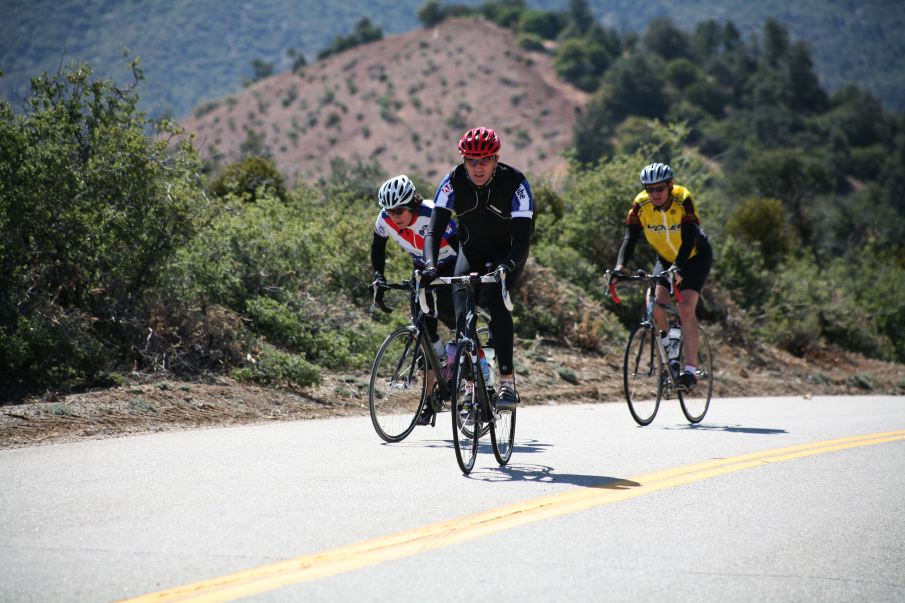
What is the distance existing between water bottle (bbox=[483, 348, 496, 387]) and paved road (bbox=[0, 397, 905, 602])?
0.64 meters

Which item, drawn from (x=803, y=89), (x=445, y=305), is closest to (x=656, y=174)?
(x=445, y=305)

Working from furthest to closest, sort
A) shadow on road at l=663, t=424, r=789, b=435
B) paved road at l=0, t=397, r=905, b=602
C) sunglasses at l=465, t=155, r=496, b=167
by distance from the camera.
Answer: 1. shadow on road at l=663, t=424, r=789, b=435
2. sunglasses at l=465, t=155, r=496, b=167
3. paved road at l=0, t=397, r=905, b=602

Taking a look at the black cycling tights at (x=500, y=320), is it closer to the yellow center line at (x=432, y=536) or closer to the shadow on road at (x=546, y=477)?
the shadow on road at (x=546, y=477)

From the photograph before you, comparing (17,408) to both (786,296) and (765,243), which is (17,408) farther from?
(765,243)

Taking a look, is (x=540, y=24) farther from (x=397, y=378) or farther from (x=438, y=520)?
(x=438, y=520)

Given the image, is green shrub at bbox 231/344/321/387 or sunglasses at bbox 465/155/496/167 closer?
→ sunglasses at bbox 465/155/496/167

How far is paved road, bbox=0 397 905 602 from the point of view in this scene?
4.60 metres

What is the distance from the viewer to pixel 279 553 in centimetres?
492

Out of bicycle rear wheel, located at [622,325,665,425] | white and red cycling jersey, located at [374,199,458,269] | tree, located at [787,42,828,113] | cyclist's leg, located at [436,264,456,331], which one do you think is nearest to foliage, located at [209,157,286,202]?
bicycle rear wheel, located at [622,325,665,425]

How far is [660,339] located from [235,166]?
14.9 m

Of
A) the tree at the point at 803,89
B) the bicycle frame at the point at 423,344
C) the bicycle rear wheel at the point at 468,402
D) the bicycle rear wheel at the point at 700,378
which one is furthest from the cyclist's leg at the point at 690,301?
the tree at the point at 803,89

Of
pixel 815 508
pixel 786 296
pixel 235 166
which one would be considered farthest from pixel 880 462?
pixel 235 166

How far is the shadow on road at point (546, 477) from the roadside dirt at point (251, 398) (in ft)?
11.0

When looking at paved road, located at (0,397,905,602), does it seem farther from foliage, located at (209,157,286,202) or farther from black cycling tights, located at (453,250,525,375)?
foliage, located at (209,157,286,202)
